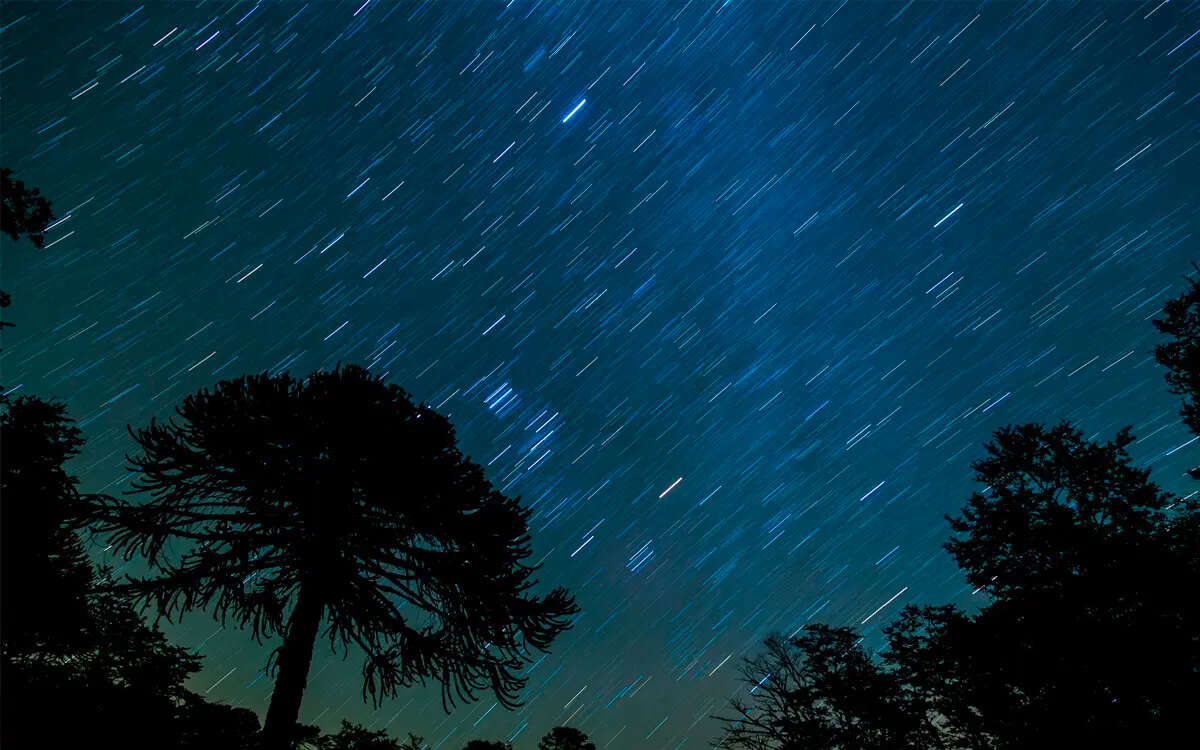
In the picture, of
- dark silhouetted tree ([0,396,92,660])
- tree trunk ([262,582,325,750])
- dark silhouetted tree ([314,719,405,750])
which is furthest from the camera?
dark silhouetted tree ([314,719,405,750])

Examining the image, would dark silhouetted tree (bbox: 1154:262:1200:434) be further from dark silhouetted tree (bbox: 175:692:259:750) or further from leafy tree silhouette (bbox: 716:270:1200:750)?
dark silhouetted tree (bbox: 175:692:259:750)

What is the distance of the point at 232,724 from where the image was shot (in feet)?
37.7

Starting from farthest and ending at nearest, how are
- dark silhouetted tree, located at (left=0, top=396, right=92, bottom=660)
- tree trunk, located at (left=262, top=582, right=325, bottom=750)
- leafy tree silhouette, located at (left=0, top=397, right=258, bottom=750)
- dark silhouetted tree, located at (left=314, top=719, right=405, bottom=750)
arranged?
dark silhouetted tree, located at (left=314, top=719, right=405, bottom=750) → dark silhouetted tree, located at (left=0, top=396, right=92, bottom=660) → leafy tree silhouette, located at (left=0, top=397, right=258, bottom=750) → tree trunk, located at (left=262, top=582, right=325, bottom=750)

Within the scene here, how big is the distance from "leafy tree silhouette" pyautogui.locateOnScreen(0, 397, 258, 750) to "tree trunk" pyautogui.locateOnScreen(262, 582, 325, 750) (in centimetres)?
231

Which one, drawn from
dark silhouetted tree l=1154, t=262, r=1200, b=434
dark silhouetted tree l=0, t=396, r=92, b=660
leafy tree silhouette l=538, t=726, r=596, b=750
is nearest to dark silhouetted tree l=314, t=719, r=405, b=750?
leafy tree silhouette l=538, t=726, r=596, b=750

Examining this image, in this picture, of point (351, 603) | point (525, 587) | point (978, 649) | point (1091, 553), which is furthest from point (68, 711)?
point (1091, 553)

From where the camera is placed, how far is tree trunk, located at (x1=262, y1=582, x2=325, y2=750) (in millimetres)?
5289

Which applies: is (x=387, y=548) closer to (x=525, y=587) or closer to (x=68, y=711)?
(x=525, y=587)

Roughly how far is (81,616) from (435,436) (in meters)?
9.96

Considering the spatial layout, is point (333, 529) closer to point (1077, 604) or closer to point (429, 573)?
point (429, 573)

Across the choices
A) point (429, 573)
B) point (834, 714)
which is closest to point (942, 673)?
point (834, 714)

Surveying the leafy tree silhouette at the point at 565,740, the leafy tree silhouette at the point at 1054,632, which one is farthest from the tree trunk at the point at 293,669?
the leafy tree silhouette at the point at 565,740

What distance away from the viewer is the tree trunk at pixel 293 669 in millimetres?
5289

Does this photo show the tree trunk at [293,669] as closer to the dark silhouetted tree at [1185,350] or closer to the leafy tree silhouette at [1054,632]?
the leafy tree silhouette at [1054,632]
